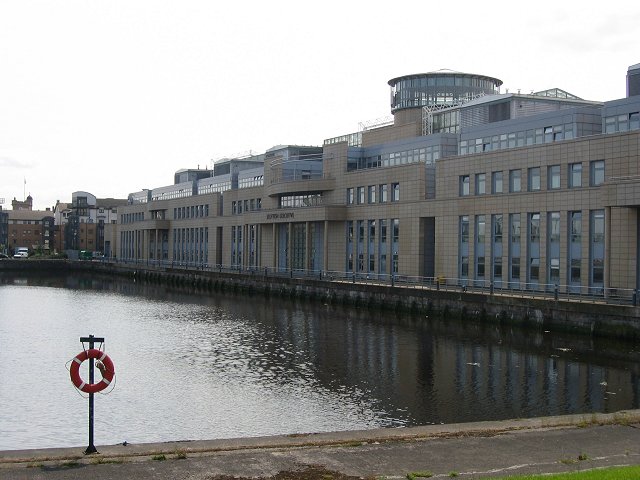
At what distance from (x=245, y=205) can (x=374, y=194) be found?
1581 inches

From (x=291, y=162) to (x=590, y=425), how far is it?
90502mm

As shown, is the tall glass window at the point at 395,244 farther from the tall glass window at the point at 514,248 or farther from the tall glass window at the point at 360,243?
the tall glass window at the point at 514,248

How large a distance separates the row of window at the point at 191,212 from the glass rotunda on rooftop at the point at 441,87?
171ft

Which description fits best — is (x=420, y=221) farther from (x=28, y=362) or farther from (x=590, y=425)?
(x=590, y=425)

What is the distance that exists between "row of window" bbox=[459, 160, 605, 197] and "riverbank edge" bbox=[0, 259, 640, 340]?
33.7ft

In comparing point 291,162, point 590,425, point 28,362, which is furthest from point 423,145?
point 590,425

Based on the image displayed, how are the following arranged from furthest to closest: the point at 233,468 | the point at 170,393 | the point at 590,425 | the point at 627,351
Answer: the point at 627,351 → the point at 170,393 → the point at 590,425 → the point at 233,468

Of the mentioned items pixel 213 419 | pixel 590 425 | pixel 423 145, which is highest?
pixel 423 145

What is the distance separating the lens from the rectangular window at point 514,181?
6994 centimetres

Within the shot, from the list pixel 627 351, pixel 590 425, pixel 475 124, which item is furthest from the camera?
pixel 475 124

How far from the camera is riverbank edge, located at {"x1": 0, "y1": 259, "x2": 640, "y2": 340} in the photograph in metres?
50.5

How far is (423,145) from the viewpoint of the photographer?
8750 centimetres

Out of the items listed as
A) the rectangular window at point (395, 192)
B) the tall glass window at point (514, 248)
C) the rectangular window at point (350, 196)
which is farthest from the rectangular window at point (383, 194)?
the tall glass window at point (514, 248)

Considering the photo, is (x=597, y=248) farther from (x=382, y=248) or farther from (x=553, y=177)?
(x=382, y=248)
